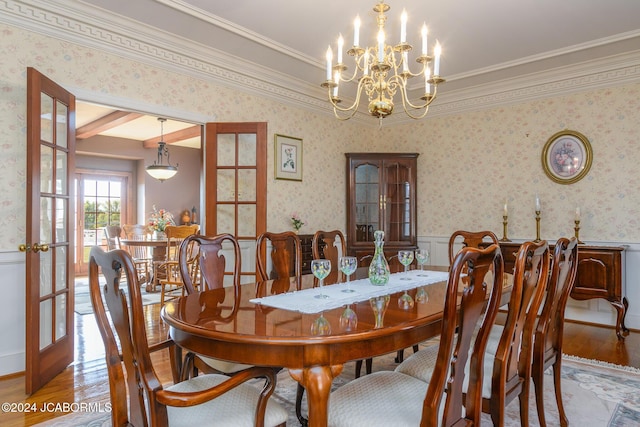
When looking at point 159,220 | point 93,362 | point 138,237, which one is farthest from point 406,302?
point 138,237

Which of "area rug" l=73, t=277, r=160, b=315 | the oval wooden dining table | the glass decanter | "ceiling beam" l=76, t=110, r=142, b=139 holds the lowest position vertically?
"area rug" l=73, t=277, r=160, b=315

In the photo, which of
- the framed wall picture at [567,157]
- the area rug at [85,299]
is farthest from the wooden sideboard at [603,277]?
the area rug at [85,299]

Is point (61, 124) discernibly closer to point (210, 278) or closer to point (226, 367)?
point (210, 278)

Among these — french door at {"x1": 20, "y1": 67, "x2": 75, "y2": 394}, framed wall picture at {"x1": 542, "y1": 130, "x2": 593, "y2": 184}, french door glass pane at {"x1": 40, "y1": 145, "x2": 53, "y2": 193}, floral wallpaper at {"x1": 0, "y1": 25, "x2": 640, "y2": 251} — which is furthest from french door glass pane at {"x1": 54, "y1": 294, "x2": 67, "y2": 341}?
framed wall picture at {"x1": 542, "y1": 130, "x2": 593, "y2": 184}

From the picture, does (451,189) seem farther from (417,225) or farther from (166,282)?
(166,282)

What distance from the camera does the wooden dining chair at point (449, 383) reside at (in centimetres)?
117

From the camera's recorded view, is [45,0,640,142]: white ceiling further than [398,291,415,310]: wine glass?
Yes

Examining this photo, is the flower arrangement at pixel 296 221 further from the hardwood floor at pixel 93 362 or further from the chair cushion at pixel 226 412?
the chair cushion at pixel 226 412

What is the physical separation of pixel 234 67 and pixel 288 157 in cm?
113

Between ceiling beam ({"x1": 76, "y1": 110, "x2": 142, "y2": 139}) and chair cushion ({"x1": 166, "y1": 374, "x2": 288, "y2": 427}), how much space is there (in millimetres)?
4698

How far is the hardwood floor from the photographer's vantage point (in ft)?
7.75

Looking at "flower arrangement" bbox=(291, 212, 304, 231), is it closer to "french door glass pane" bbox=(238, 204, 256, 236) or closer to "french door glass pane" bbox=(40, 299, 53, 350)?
"french door glass pane" bbox=(238, 204, 256, 236)

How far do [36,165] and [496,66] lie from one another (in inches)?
161

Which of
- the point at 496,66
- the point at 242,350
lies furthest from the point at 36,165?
the point at 496,66
